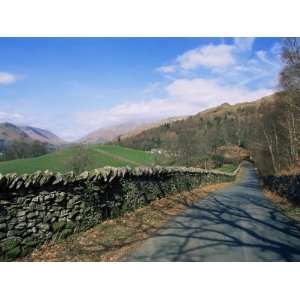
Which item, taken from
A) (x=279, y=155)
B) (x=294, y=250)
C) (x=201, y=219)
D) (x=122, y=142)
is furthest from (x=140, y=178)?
(x=122, y=142)

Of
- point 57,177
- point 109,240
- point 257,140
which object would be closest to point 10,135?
point 257,140

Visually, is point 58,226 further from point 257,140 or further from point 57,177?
point 257,140

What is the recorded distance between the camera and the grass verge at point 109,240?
634 centimetres

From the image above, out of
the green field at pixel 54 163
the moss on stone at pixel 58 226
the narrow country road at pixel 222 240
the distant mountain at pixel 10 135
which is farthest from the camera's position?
the distant mountain at pixel 10 135

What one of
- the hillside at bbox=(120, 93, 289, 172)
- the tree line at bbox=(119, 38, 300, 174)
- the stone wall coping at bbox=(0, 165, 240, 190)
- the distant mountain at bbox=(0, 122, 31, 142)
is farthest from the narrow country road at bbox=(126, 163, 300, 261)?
the distant mountain at bbox=(0, 122, 31, 142)

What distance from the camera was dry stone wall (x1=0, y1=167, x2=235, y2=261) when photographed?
6289 millimetres

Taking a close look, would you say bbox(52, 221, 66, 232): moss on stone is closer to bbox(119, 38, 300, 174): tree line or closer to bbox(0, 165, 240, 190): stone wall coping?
bbox(0, 165, 240, 190): stone wall coping

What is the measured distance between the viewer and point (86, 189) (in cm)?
821

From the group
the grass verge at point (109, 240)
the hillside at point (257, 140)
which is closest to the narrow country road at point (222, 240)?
the grass verge at point (109, 240)

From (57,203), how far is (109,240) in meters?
1.56

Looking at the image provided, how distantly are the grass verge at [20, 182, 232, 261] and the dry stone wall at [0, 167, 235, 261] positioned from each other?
0.23 m

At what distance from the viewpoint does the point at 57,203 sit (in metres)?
7.36

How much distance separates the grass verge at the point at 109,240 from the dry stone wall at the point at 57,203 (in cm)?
23

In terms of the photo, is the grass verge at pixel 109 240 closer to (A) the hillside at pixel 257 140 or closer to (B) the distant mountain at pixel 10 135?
(A) the hillside at pixel 257 140
